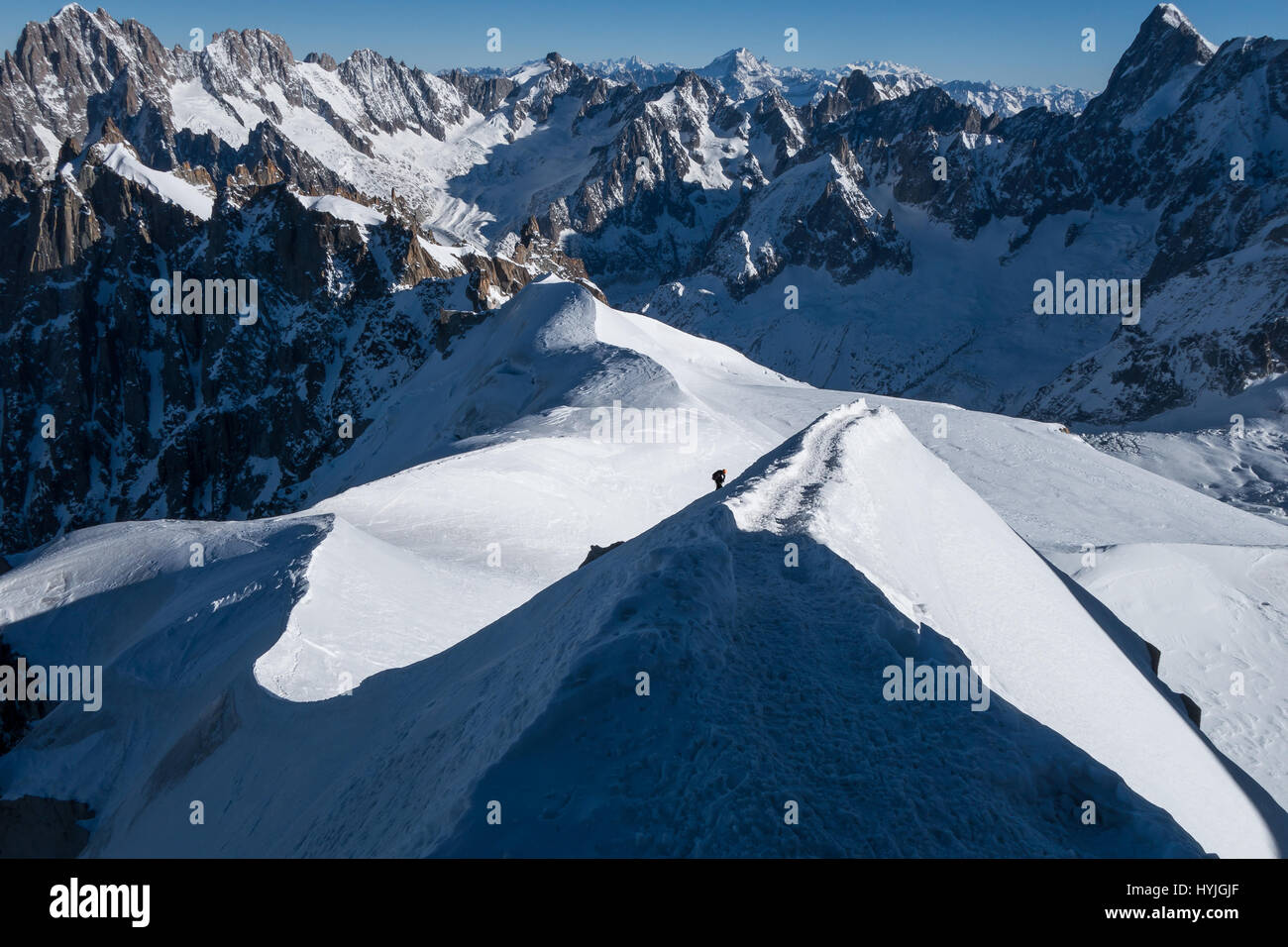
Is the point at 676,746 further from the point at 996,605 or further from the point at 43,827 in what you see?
the point at 43,827

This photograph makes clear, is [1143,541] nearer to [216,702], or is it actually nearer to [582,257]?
[216,702]

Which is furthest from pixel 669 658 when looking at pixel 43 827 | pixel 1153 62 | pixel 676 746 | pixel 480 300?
pixel 1153 62

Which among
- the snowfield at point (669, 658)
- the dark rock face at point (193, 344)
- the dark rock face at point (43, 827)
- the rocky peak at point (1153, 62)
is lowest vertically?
the dark rock face at point (43, 827)

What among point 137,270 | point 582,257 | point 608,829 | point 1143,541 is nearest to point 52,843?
point 608,829

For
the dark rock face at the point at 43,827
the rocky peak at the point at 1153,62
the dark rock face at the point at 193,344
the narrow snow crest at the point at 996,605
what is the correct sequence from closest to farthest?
the narrow snow crest at the point at 996,605
the dark rock face at the point at 43,827
the dark rock face at the point at 193,344
the rocky peak at the point at 1153,62

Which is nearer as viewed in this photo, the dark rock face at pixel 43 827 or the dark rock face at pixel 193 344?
the dark rock face at pixel 43 827

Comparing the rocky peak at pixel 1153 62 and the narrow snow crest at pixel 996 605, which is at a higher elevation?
the rocky peak at pixel 1153 62

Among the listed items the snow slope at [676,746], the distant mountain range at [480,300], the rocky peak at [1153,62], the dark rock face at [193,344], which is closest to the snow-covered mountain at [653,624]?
the snow slope at [676,746]

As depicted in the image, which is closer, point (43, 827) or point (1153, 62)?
point (43, 827)

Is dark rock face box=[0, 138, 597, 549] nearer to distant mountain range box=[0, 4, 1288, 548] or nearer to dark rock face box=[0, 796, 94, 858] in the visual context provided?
distant mountain range box=[0, 4, 1288, 548]

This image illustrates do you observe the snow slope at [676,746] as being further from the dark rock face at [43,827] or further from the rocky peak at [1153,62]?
the rocky peak at [1153,62]
